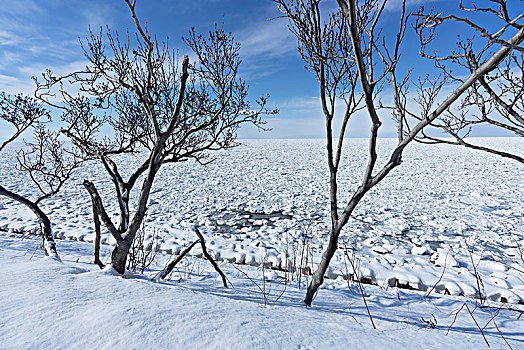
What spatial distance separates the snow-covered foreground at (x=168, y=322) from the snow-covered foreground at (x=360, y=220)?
3.67 feet

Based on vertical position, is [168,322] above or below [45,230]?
above

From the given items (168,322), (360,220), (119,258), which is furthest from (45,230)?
(360,220)

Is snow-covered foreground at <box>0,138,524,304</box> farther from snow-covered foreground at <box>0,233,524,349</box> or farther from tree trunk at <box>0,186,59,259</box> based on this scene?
tree trunk at <box>0,186,59,259</box>

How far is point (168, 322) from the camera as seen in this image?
1.42 metres

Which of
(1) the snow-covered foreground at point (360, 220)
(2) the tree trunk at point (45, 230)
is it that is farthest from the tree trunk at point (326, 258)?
(2) the tree trunk at point (45, 230)

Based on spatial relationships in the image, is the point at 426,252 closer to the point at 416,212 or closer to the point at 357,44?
the point at 416,212

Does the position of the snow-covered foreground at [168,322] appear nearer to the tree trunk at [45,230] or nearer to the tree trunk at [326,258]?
the tree trunk at [326,258]

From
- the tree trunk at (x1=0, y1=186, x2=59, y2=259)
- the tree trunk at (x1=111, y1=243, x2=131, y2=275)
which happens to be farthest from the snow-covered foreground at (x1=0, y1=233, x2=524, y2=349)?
the tree trunk at (x1=0, y1=186, x2=59, y2=259)

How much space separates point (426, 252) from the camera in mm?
5305

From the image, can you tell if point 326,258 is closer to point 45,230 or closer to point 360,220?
point 45,230

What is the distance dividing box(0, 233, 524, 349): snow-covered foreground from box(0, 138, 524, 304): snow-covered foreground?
3.67 feet

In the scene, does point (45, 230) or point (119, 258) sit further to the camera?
point (45, 230)

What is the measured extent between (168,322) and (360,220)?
21.4 ft

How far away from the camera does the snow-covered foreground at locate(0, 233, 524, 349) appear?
1257 mm
